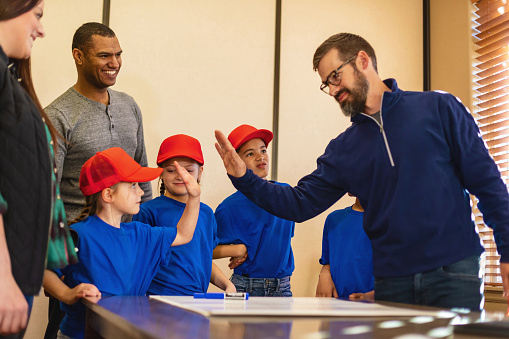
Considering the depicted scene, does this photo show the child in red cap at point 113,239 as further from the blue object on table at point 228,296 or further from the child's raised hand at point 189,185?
the blue object on table at point 228,296

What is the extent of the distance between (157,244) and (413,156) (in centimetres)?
93

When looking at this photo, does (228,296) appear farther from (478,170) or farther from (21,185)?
(478,170)

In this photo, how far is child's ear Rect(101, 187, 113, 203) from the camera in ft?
6.33

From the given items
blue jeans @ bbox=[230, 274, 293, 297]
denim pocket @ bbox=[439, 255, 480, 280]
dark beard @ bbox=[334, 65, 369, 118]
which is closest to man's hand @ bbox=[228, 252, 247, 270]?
blue jeans @ bbox=[230, 274, 293, 297]

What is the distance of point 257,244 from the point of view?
2.59 m

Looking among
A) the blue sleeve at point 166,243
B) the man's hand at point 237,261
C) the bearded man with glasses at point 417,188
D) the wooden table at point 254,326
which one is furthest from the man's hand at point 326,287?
the wooden table at point 254,326

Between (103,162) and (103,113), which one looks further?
(103,113)

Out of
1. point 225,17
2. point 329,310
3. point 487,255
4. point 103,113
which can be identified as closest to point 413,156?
point 329,310

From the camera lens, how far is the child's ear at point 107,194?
1.93m

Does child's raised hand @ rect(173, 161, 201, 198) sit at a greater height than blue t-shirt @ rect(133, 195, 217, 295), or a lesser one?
greater

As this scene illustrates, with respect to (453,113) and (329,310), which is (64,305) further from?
(453,113)

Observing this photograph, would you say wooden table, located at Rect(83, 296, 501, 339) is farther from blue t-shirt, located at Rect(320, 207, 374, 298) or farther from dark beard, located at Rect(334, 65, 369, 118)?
blue t-shirt, located at Rect(320, 207, 374, 298)

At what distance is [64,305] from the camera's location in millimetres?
1756

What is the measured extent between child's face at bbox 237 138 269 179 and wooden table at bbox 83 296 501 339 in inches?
68.2
